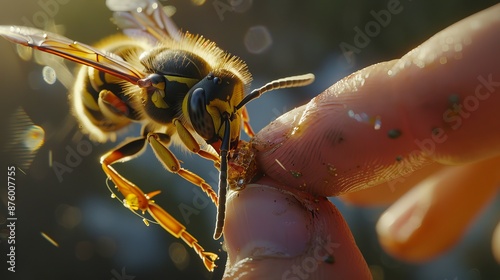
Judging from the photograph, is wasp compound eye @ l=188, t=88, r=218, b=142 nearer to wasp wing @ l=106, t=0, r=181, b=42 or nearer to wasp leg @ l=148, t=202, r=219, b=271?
wasp leg @ l=148, t=202, r=219, b=271

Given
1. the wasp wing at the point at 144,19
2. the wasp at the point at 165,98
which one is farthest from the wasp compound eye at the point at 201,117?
the wasp wing at the point at 144,19

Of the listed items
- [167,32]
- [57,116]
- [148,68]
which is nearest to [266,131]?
[148,68]

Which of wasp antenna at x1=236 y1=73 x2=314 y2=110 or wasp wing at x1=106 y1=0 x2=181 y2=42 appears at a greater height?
wasp wing at x1=106 y1=0 x2=181 y2=42

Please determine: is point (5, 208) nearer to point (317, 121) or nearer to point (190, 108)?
point (190, 108)

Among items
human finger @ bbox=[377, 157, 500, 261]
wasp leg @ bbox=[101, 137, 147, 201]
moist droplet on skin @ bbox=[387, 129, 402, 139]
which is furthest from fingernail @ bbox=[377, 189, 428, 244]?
wasp leg @ bbox=[101, 137, 147, 201]

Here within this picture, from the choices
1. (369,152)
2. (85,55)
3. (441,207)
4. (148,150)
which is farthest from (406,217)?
(148,150)

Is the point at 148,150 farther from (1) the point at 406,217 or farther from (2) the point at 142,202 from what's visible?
(1) the point at 406,217

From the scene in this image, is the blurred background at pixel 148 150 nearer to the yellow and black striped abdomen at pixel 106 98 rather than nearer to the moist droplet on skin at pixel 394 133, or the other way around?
the yellow and black striped abdomen at pixel 106 98
